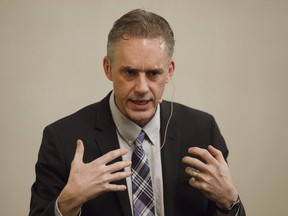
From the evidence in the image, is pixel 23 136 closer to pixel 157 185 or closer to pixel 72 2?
pixel 72 2

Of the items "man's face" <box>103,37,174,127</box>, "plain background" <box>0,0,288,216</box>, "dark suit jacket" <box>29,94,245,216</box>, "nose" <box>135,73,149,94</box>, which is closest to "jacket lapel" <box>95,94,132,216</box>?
"dark suit jacket" <box>29,94,245,216</box>

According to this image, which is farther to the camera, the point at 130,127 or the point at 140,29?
the point at 130,127

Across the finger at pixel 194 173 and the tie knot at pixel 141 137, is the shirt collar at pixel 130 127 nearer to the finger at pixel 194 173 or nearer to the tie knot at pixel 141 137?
the tie knot at pixel 141 137

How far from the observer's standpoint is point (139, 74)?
1.25 metres

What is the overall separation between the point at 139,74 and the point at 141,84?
39 mm

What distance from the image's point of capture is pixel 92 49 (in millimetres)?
1901

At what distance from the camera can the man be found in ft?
3.86

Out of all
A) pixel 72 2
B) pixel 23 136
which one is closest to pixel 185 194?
pixel 23 136

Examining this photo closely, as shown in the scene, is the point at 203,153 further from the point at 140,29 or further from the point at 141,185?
the point at 140,29

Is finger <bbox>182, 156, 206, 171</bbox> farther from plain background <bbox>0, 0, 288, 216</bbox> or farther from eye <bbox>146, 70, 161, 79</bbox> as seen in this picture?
plain background <bbox>0, 0, 288, 216</bbox>

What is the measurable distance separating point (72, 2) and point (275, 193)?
1642mm

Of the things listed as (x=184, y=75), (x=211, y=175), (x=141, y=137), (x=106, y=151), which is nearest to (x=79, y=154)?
(x=106, y=151)

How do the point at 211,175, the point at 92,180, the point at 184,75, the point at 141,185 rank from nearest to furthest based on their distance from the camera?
the point at 92,180, the point at 211,175, the point at 141,185, the point at 184,75

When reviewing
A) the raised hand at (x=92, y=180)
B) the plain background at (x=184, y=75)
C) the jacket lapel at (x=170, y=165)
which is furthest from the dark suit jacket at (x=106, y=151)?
the plain background at (x=184, y=75)
